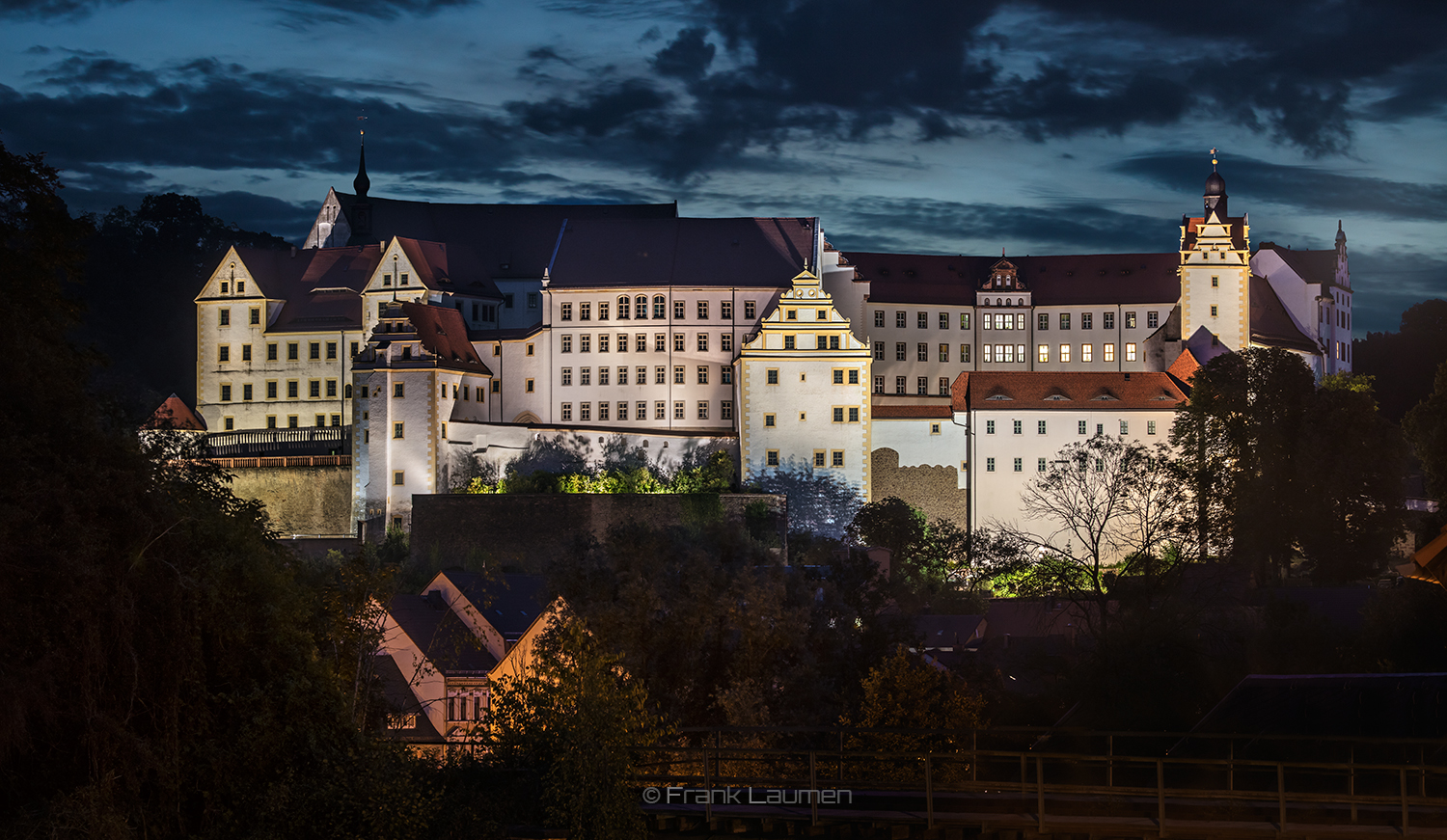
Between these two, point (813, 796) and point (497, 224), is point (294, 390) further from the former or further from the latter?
point (813, 796)

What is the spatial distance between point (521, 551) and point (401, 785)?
36126mm

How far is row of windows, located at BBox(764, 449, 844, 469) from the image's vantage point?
6147 cm

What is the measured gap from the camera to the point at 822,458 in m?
61.7

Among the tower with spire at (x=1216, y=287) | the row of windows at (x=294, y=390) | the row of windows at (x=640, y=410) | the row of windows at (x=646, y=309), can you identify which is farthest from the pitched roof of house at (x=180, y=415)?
the tower with spire at (x=1216, y=287)

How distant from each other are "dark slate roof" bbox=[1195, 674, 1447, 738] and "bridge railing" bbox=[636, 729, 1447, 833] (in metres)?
0.33

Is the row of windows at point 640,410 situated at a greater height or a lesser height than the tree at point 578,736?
greater

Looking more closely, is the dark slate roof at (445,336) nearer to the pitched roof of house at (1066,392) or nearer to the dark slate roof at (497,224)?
the dark slate roof at (497,224)

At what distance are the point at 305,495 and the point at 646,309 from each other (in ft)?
50.9

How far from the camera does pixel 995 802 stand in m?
21.1

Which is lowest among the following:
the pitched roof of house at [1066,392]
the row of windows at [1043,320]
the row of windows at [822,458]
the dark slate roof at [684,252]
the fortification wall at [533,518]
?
the fortification wall at [533,518]

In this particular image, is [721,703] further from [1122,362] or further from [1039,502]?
[1122,362]

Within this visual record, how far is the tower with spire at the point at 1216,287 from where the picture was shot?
239 feet

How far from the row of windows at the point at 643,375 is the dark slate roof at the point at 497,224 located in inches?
287

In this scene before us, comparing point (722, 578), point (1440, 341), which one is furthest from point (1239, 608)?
point (1440, 341)
